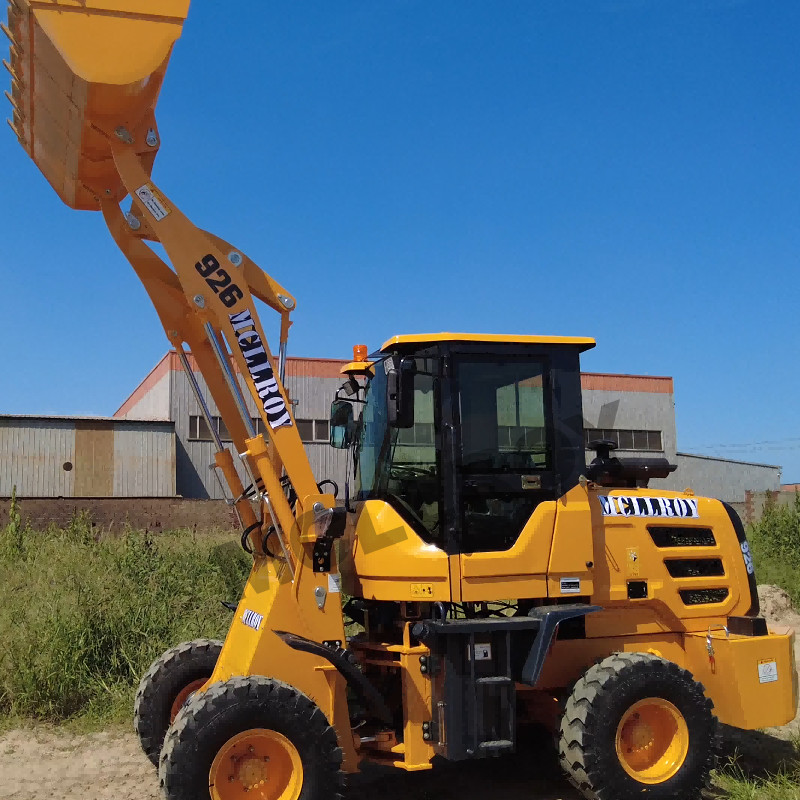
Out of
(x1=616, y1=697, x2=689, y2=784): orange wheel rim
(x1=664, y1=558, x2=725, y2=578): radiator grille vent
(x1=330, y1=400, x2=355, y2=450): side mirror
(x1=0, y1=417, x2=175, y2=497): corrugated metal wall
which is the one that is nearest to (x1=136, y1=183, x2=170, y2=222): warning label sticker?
(x1=330, y1=400, x2=355, y2=450): side mirror

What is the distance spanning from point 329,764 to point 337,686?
50 centimetres

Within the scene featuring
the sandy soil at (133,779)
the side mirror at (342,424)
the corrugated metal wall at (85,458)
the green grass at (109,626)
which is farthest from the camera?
the corrugated metal wall at (85,458)

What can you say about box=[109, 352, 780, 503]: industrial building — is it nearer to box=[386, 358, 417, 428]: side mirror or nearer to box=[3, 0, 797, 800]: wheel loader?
box=[3, 0, 797, 800]: wheel loader

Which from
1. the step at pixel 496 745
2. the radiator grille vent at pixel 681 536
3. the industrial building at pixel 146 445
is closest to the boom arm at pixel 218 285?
the step at pixel 496 745

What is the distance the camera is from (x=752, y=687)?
581cm

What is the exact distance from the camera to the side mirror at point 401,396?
5164 millimetres

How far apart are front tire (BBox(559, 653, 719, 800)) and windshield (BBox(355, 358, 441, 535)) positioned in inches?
56.2

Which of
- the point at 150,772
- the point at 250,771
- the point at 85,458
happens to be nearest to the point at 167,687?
the point at 150,772

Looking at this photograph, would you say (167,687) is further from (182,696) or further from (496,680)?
(496,680)

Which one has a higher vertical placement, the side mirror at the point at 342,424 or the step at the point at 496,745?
Answer: the side mirror at the point at 342,424

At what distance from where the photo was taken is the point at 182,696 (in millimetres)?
6203

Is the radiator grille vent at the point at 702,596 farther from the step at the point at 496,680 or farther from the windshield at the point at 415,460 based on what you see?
the windshield at the point at 415,460

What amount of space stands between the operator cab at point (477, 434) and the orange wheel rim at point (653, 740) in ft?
4.44

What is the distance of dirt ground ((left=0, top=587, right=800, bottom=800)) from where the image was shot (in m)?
5.83
